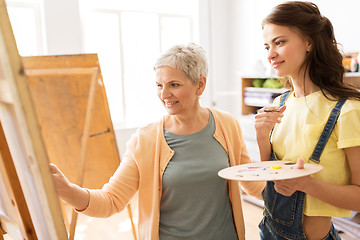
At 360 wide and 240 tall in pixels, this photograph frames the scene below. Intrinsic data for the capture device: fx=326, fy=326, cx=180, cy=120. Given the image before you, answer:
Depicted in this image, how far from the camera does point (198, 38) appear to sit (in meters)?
4.89

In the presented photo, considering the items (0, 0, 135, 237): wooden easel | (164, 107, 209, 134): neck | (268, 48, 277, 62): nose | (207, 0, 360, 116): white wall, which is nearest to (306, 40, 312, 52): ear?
(268, 48, 277, 62): nose

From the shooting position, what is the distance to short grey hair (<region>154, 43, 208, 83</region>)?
1196 mm

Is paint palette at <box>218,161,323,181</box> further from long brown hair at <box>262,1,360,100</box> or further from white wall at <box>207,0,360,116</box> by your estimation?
white wall at <box>207,0,360,116</box>

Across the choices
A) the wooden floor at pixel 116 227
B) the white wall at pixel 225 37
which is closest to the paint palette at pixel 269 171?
the wooden floor at pixel 116 227

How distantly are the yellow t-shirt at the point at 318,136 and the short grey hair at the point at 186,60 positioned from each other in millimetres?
382

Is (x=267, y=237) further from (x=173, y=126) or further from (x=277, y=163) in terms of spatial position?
(x=173, y=126)

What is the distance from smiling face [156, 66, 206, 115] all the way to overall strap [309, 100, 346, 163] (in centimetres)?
49

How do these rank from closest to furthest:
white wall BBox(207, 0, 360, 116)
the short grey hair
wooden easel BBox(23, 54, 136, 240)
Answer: the short grey hair
wooden easel BBox(23, 54, 136, 240)
white wall BBox(207, 0, 360, 116)

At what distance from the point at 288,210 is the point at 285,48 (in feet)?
1.75

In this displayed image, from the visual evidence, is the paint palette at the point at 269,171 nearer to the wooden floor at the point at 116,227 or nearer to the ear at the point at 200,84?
the ear at the point at 200,84

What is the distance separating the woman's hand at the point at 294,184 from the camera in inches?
36.7

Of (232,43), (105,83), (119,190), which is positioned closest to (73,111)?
(119,190)

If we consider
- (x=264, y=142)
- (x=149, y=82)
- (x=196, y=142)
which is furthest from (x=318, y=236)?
(x=149, y=82)

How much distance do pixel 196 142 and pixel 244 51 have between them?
12.4 feet
